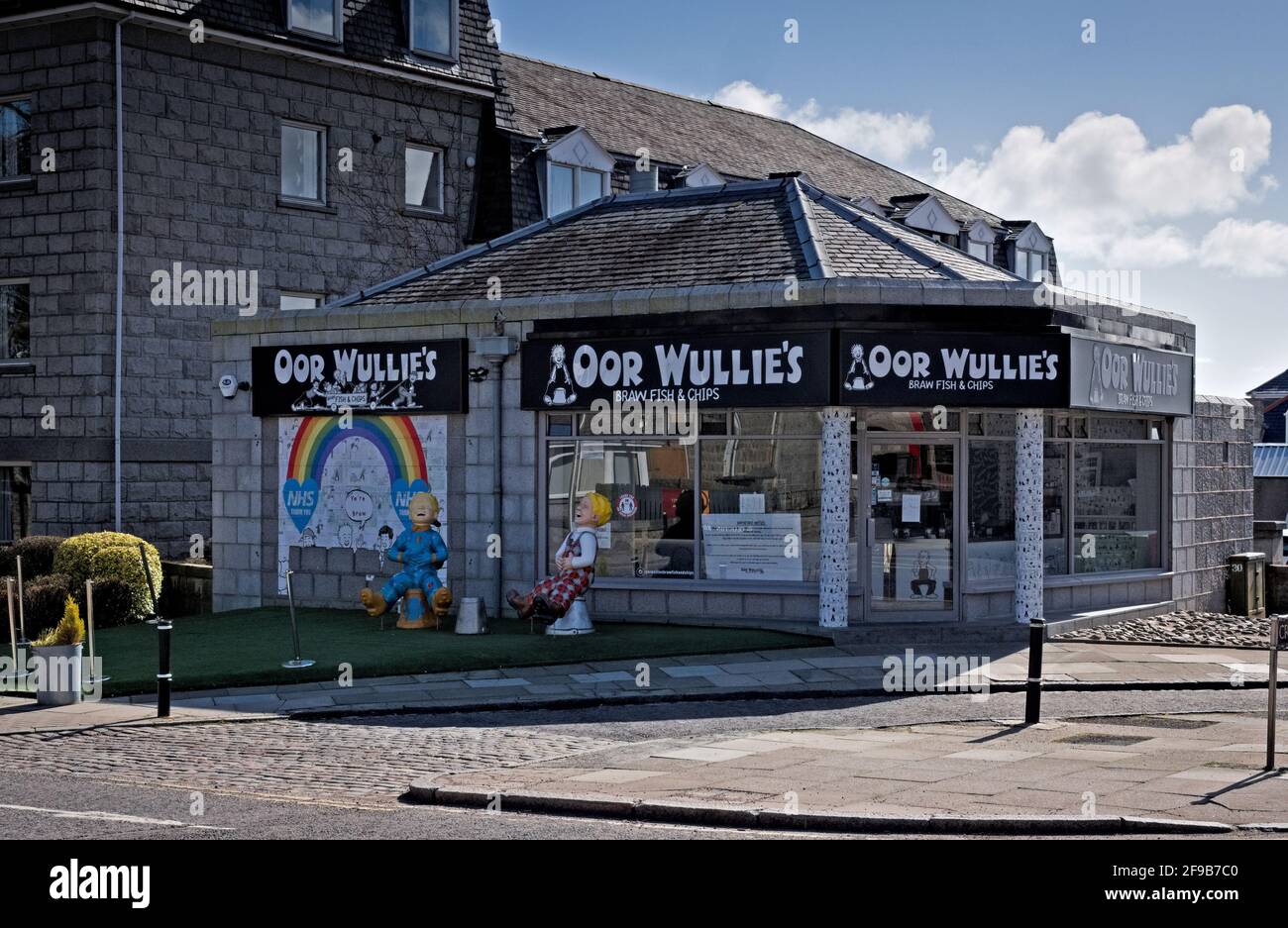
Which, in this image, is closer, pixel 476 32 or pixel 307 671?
pixel 307 671

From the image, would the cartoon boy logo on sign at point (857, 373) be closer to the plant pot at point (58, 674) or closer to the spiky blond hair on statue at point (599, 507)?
the spiky blond hair on statue at point (599, 507)

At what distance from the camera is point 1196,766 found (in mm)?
11570

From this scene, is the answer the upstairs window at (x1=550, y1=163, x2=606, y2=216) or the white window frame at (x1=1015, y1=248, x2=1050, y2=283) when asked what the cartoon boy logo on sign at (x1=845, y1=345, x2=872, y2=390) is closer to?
the upstairs window at (x1=550, y1=163, x2=606, y2=216)

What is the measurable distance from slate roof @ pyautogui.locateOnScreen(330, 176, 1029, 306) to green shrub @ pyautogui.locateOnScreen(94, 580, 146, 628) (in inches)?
216

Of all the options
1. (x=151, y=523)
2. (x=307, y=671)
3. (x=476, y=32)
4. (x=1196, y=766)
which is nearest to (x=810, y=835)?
(x=1196, y=766)

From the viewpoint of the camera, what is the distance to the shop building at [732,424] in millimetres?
19609

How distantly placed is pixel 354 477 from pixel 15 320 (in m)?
10.2

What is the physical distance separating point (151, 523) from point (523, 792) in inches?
743

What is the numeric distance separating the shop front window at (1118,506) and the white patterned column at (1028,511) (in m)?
1.86

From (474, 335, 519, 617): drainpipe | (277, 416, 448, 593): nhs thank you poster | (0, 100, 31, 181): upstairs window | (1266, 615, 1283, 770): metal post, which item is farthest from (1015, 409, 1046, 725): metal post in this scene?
(0, 100, 31, 181): upstairs window

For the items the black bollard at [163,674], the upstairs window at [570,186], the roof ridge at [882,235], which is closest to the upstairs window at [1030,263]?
the upstairs window at [570,186]

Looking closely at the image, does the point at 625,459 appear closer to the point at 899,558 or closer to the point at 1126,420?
the point at 899,558

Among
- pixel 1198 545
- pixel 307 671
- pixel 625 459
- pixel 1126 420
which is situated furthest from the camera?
pixel 1198 545
